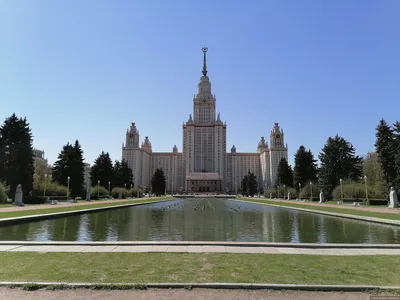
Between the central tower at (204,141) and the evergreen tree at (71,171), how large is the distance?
9443cm

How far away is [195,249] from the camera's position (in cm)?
1041

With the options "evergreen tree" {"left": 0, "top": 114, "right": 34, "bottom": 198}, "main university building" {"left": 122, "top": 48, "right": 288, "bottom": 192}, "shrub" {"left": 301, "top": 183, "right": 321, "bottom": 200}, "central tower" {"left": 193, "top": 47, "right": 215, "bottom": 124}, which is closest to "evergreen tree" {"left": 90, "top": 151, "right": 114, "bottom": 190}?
"evergreen tree" {"left": 0, "top": 114, "right": 34, "bottom": 198}

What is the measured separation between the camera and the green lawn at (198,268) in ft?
22.9

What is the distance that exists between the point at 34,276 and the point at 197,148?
5988 inches

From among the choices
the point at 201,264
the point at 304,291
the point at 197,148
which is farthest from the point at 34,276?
the point at 197,148

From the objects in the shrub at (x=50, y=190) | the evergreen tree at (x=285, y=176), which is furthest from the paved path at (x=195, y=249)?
the evergreen tree at (x=285, y=176)

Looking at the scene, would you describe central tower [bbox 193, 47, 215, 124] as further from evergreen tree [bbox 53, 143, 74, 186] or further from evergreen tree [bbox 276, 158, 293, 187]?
evergreen tree [bbox 53, 143, 74, 186]

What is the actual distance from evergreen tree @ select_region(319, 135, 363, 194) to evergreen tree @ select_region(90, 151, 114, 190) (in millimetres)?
46820

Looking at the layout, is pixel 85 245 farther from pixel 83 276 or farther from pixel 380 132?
pixel 380 132

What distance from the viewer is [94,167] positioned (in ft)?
232

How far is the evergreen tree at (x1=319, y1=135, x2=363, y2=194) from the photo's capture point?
56250mm

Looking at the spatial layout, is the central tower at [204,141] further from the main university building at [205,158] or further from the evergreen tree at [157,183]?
the evergreen tree at [157,183]

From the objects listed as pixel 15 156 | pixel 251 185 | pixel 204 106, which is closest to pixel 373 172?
pixel 251 185

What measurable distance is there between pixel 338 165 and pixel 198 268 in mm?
55319
